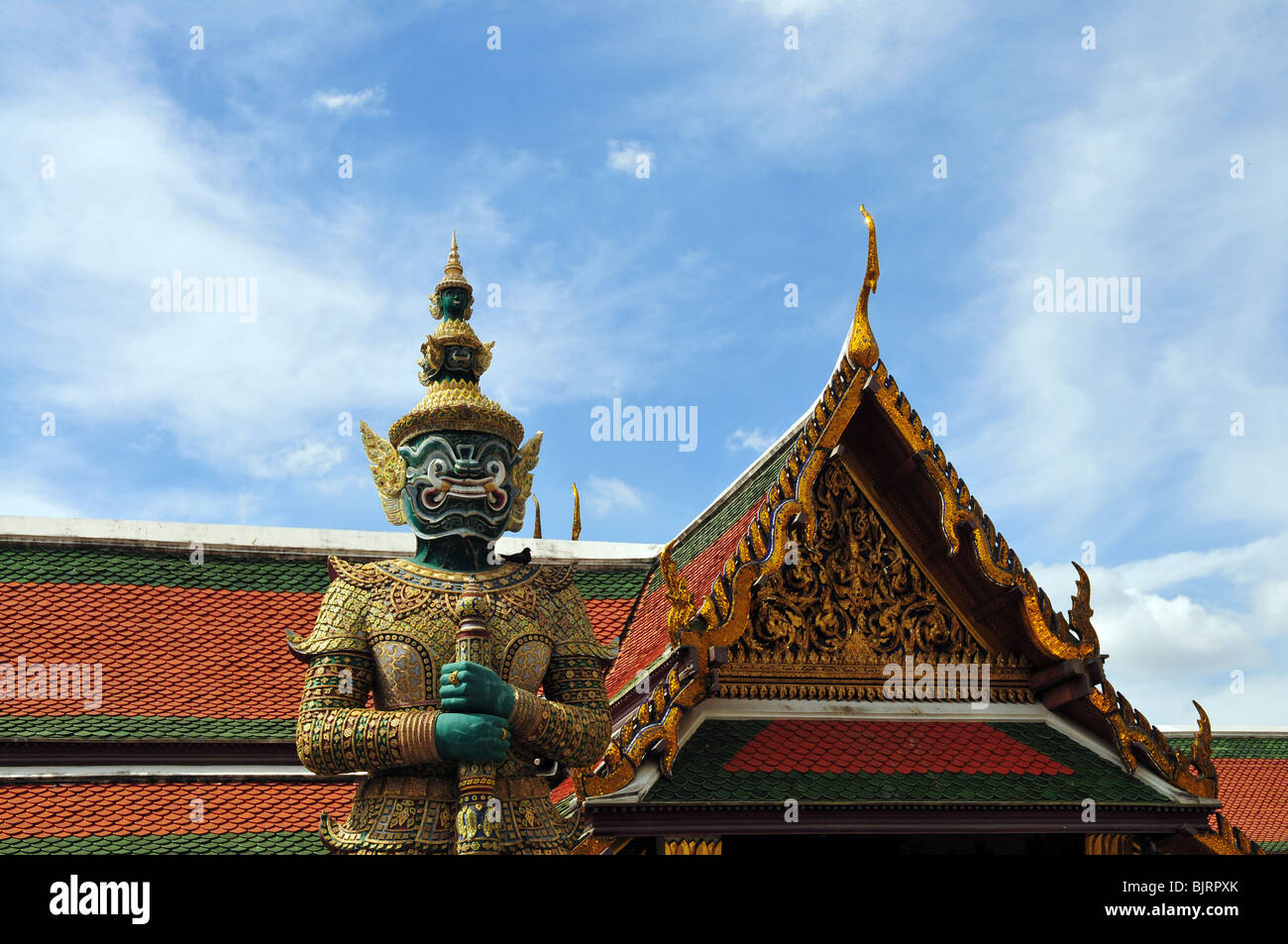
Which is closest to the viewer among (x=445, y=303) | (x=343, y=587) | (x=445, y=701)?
(x=445, y=701)

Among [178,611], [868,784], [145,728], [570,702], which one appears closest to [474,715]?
[570,702]

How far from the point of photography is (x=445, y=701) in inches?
239

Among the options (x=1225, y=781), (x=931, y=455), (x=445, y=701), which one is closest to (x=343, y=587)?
(x=445, y=701)

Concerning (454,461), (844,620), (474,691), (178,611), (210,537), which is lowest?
(474,691)

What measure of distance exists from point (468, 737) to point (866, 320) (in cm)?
390

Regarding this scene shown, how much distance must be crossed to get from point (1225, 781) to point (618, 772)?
9.97 metres

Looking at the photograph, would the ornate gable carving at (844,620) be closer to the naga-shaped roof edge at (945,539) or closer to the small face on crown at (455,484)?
the naga-shaped roof edge at (945,539)

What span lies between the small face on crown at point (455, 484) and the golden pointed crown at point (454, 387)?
0.06m

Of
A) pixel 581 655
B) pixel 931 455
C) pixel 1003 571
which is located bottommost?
pixel 581 655

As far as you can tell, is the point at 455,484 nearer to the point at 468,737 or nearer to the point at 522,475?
the point at 522,475

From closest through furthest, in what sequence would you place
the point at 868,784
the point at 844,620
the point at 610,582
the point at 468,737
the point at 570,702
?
the point at 468,737 < the point at 570,702 < the point at 868,784 < the point at 844,620 < the point at 610,582

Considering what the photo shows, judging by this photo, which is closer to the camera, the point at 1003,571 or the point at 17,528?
the point at 1003,571

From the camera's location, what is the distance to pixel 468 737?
598cm
